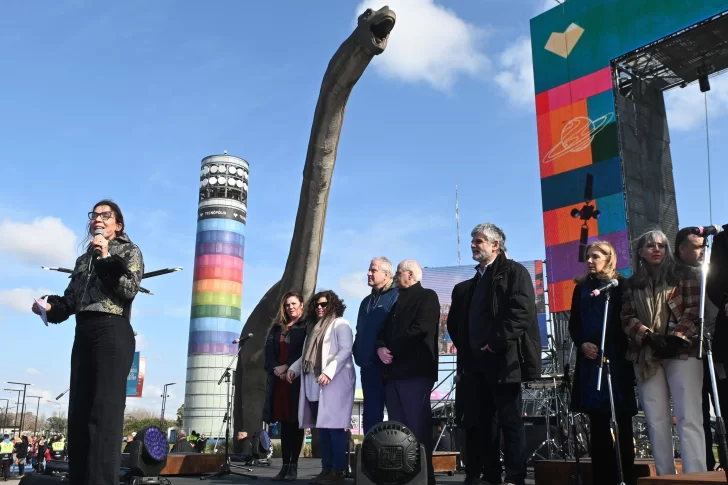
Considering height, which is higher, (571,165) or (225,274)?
(225,274)

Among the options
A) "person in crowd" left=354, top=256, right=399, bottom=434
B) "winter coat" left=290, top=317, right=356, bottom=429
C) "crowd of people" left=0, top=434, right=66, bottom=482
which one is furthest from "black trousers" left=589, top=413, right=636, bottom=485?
"crowd of people" left=0, top=434, right=66, bottom=482

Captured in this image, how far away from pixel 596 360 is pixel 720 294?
30.7 inches

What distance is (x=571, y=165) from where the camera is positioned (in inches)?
588

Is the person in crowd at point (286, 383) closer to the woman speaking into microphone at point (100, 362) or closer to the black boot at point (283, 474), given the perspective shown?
the black boot at point (283, 474)

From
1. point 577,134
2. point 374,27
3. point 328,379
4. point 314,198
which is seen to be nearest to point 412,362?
point 328,379

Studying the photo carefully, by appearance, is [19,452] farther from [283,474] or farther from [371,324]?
[371,324]

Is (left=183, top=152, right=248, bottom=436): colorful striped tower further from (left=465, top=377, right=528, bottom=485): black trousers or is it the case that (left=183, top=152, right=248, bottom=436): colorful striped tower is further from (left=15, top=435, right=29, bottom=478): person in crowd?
(left=465, top=377, right=528, bottom=485): black trousers

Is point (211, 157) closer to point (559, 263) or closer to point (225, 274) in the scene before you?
point (225, 274)

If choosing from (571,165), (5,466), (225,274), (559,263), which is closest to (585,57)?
(571,165)

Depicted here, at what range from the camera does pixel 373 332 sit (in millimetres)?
4480

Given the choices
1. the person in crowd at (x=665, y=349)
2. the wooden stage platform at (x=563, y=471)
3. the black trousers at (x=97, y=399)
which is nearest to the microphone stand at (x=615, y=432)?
the person in crowd at (x=665, y=349)

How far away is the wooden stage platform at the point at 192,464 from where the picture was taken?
5.47m

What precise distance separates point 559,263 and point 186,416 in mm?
42202

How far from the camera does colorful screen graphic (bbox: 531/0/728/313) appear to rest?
545 inches
